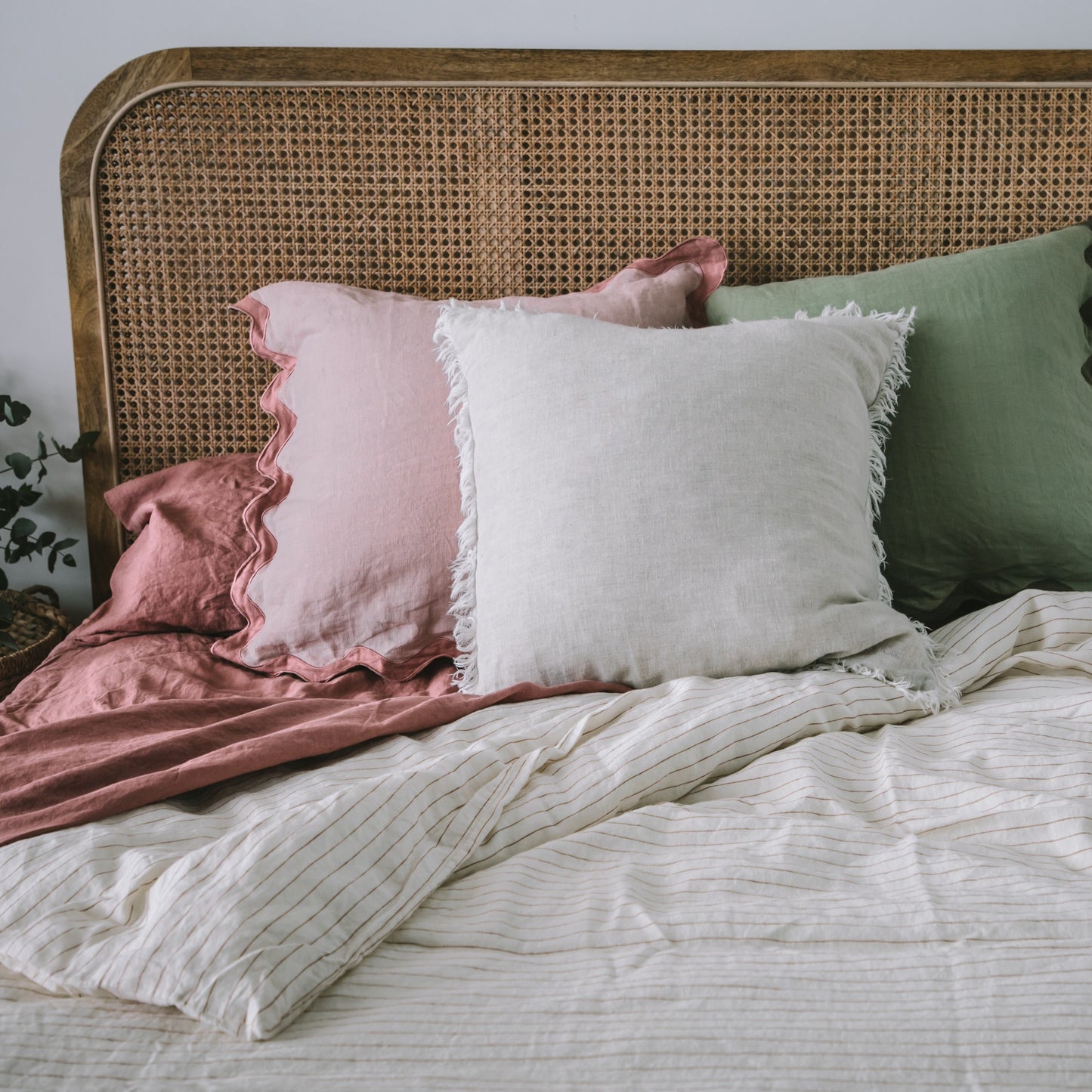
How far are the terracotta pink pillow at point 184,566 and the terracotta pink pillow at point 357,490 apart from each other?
0.22 feet

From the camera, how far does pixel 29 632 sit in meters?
1.45

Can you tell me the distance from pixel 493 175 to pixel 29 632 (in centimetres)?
101

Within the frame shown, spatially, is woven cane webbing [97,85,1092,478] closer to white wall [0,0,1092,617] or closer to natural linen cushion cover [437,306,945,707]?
white wall [0,0,1092,617]

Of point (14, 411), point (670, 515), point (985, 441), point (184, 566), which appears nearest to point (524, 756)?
point (670, 515)

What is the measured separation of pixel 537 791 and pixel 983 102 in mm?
1352

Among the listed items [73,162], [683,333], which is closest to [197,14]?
[73,162]

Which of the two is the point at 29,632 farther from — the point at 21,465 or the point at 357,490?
the point at 357,490

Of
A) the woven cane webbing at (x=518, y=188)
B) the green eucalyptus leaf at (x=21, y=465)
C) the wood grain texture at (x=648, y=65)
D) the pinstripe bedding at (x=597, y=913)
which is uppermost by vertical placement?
the wood grain texture at (x=648, y=65)

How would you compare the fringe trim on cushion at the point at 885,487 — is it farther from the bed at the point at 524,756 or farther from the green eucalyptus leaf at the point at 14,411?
the green eucalyptus leaf at the point at 14,411

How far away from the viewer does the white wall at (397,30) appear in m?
1.54

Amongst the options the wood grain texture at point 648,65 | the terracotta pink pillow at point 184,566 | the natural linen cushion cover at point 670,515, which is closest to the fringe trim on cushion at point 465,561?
the natural linen cushion cover at point 670,515

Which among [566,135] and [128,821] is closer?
[128,821]

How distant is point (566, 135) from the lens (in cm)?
150

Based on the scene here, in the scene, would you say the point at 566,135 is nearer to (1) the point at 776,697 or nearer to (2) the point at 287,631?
(2) the point at 287,631
